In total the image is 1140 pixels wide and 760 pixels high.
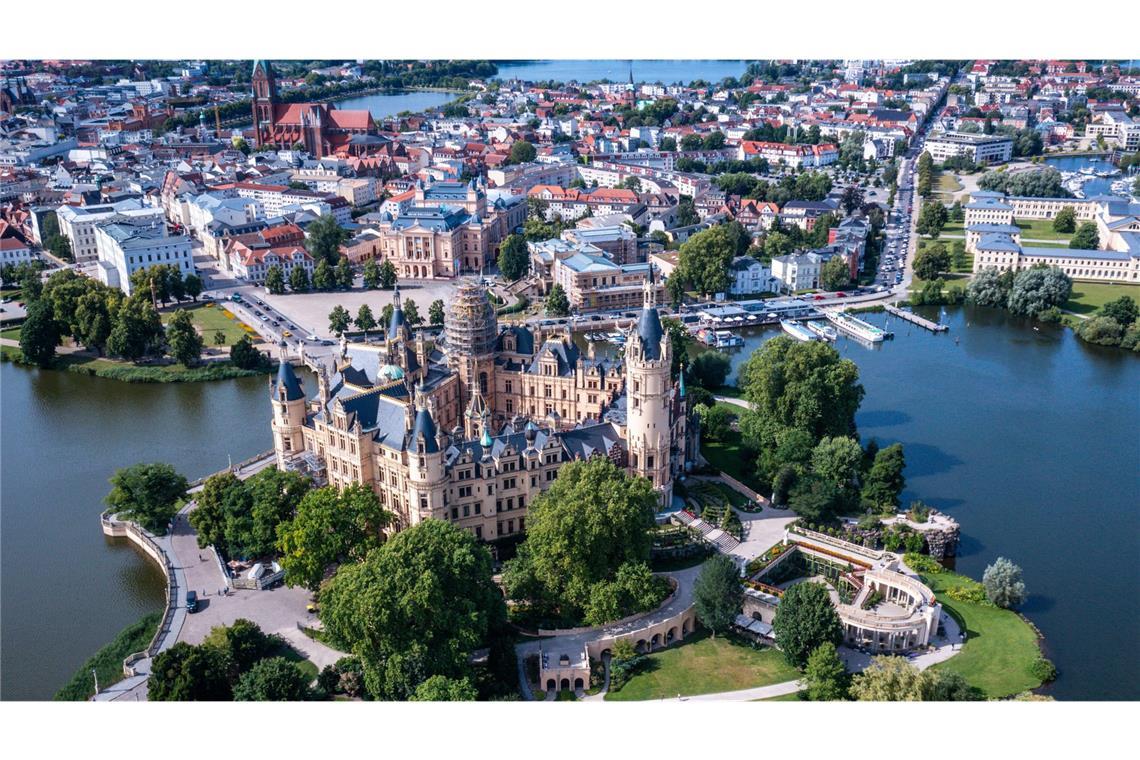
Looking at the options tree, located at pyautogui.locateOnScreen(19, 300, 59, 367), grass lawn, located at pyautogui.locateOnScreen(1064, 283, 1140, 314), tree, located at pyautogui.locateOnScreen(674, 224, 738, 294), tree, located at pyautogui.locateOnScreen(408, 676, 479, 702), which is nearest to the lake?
tree, located at pyautogui.locateOnScreen(19, 300, 59, 367)

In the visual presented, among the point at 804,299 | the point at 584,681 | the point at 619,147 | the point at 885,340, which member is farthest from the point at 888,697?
the point at 619,147

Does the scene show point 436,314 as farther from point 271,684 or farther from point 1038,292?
point 1038,292

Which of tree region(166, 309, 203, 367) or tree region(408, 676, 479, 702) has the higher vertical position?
tree region(166, 309, 203, 367)

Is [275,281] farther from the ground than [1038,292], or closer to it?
farther from the ground

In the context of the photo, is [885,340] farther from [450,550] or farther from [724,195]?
[450,550]

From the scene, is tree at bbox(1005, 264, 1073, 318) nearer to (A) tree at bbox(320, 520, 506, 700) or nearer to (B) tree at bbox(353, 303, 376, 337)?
(B) tree at bbox(353, 303, 376, 337)

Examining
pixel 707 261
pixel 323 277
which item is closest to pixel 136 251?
pixel 323 277

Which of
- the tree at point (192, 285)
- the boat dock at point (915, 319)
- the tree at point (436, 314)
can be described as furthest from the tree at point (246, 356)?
the boat dock at point (915, 319)
